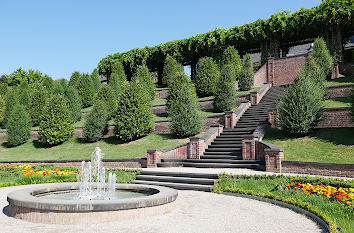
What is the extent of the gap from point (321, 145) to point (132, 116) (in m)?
14.2

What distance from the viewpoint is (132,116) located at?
2377cm

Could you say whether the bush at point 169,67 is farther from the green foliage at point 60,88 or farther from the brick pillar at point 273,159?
the brick pillar at point 273,159

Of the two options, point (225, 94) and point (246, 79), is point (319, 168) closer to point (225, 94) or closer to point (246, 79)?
point (225, 94)

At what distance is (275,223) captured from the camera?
674cm

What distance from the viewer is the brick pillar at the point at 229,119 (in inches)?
840

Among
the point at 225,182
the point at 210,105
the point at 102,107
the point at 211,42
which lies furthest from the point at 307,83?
the point at 211,42

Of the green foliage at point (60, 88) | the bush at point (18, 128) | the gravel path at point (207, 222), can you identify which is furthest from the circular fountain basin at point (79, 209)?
the green foliage at point (60, 88)

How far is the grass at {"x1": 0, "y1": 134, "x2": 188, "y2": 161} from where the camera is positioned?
2126 centimetres

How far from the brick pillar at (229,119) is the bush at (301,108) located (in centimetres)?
421

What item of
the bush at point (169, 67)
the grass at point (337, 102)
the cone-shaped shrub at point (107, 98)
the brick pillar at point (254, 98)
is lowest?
the grass at point (337, 102)

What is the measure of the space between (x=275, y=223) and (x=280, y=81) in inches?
1111

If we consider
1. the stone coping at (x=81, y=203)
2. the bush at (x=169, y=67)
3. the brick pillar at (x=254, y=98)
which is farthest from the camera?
the bush at (x=169, y=67)

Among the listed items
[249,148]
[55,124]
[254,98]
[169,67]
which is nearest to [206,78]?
[254,98]

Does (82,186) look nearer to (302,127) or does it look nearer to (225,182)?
(225,182)
